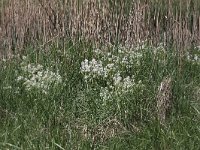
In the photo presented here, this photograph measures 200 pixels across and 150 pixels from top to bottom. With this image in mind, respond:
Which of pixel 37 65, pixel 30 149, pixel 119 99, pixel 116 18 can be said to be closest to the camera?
pixel 30 149

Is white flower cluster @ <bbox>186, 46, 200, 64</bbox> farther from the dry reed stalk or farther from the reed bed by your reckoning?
A: the dry reed stalk

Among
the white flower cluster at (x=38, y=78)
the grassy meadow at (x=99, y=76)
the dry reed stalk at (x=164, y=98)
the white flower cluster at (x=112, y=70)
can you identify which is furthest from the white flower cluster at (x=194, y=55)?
the white flower cluster at (x=38, y=78)

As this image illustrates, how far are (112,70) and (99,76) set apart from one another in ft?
0.49

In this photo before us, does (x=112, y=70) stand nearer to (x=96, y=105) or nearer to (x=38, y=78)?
(x=96, y=105)

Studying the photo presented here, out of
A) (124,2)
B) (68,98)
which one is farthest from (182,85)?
(124,2)

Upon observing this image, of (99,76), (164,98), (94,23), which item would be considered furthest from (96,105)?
(94,23)

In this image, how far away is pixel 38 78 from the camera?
4828 mm

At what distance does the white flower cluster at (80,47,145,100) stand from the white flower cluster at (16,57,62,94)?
326 mm

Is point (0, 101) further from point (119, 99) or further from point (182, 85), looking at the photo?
point (182, 85)

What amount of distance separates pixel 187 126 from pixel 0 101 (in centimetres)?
175

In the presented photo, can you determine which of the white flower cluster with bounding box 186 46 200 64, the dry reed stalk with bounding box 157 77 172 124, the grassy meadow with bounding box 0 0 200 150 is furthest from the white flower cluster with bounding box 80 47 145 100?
the white flower cluster with bounding box 186 46 200 64

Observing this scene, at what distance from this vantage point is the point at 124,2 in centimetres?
633

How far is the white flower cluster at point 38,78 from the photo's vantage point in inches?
185

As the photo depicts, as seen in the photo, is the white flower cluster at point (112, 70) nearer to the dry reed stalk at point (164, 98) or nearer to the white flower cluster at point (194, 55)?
Result: the dry reed stalk at point (164, 98)
